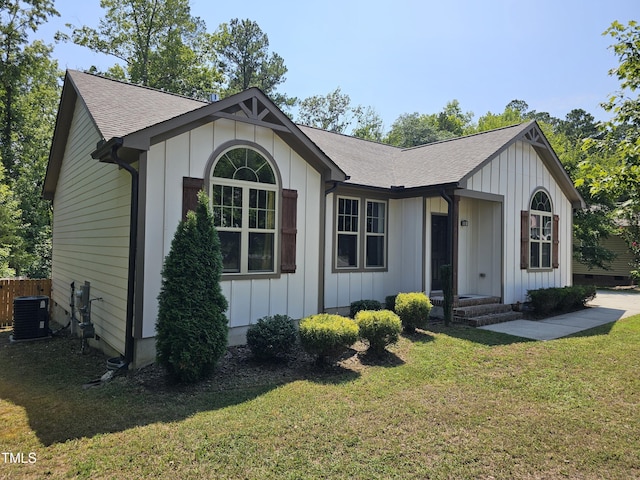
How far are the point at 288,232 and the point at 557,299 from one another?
7.59 meters

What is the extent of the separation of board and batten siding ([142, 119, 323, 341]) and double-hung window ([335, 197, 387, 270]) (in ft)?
4.13

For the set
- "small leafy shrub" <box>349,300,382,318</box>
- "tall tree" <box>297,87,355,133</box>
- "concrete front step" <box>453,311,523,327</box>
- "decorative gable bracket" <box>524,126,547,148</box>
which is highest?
"tall tree" <box>297,87,355,133</box>

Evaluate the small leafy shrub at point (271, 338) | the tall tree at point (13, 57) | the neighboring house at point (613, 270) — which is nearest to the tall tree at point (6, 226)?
the tall tree at point (13, 57)

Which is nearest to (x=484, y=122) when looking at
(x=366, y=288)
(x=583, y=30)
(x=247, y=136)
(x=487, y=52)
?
(x=487, y=52)

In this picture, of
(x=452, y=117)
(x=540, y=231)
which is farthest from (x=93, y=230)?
(x=452, y=117)

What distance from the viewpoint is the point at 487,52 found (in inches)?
466

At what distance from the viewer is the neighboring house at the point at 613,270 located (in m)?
19.3

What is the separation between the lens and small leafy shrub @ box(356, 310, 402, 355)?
20.4ft

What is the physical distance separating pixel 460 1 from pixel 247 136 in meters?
6.34

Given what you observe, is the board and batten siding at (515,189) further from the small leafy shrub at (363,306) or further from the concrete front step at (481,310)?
the small leafy shrub at (363,306)

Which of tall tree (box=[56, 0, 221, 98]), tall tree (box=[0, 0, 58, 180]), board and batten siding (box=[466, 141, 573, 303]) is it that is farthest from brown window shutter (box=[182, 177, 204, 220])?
tall tree (box=[56, 0, 221, 98])

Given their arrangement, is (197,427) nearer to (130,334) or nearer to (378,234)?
(130,334)

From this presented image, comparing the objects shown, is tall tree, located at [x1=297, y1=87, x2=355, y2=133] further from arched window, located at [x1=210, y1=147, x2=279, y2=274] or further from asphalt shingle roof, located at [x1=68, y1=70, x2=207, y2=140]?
arched window, located at [x1=210, y1=147, x2=279, y2=274]

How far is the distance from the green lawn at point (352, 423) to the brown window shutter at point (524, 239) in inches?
185
